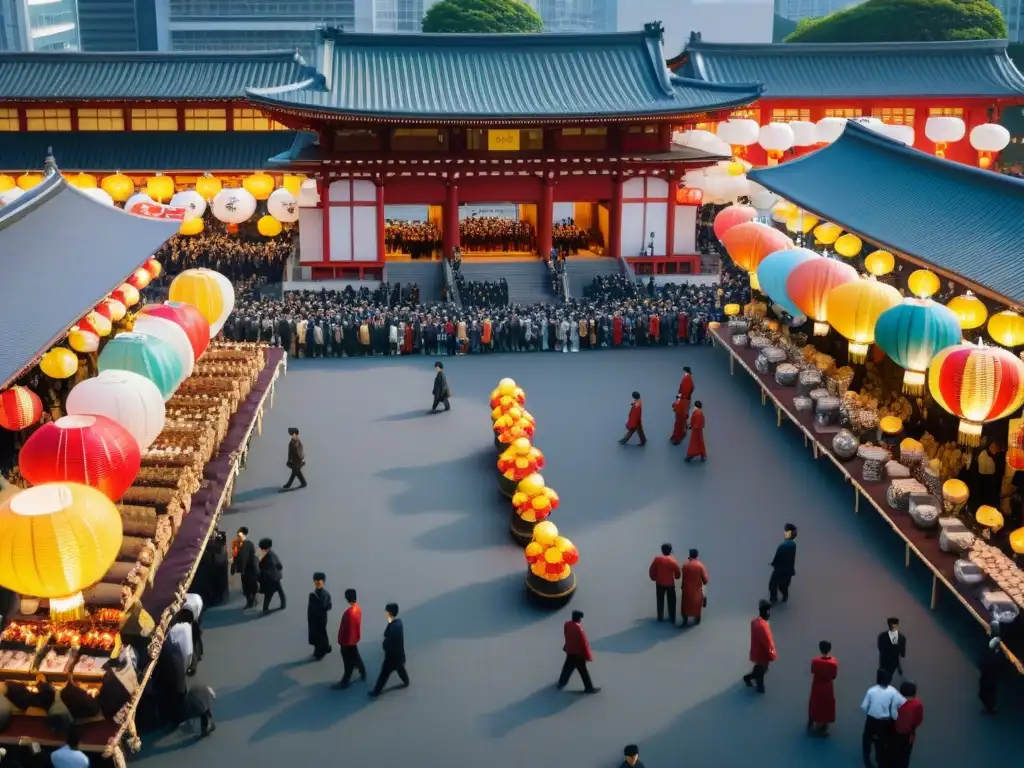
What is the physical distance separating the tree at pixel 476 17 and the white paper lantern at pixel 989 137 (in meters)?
34.9

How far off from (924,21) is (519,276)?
129 ft

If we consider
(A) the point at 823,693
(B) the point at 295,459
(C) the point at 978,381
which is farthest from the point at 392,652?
(C) the point at 978,381

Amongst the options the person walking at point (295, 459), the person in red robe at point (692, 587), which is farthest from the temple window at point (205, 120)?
the person in red robe at point (692, 587)

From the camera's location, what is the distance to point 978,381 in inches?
591

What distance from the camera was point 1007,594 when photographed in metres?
14.0

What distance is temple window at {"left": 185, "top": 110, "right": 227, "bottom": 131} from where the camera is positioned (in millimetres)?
45094

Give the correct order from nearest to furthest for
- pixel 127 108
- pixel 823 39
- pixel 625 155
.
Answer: pixel 625 155 → pixel 127 108 → pixel 823 39

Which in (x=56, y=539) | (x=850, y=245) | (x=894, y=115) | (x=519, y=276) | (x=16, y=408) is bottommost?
(x=519, y=276)

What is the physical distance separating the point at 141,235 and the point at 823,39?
174 ft

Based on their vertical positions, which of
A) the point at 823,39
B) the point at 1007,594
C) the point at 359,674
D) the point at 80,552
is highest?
the point at 823,39

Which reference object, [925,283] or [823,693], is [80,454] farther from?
[925,283]

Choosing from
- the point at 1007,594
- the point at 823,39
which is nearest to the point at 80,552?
the point at 1007,594

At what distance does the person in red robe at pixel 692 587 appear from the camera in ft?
49.1

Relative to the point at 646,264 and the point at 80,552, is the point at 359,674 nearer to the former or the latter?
the point at 80,552
